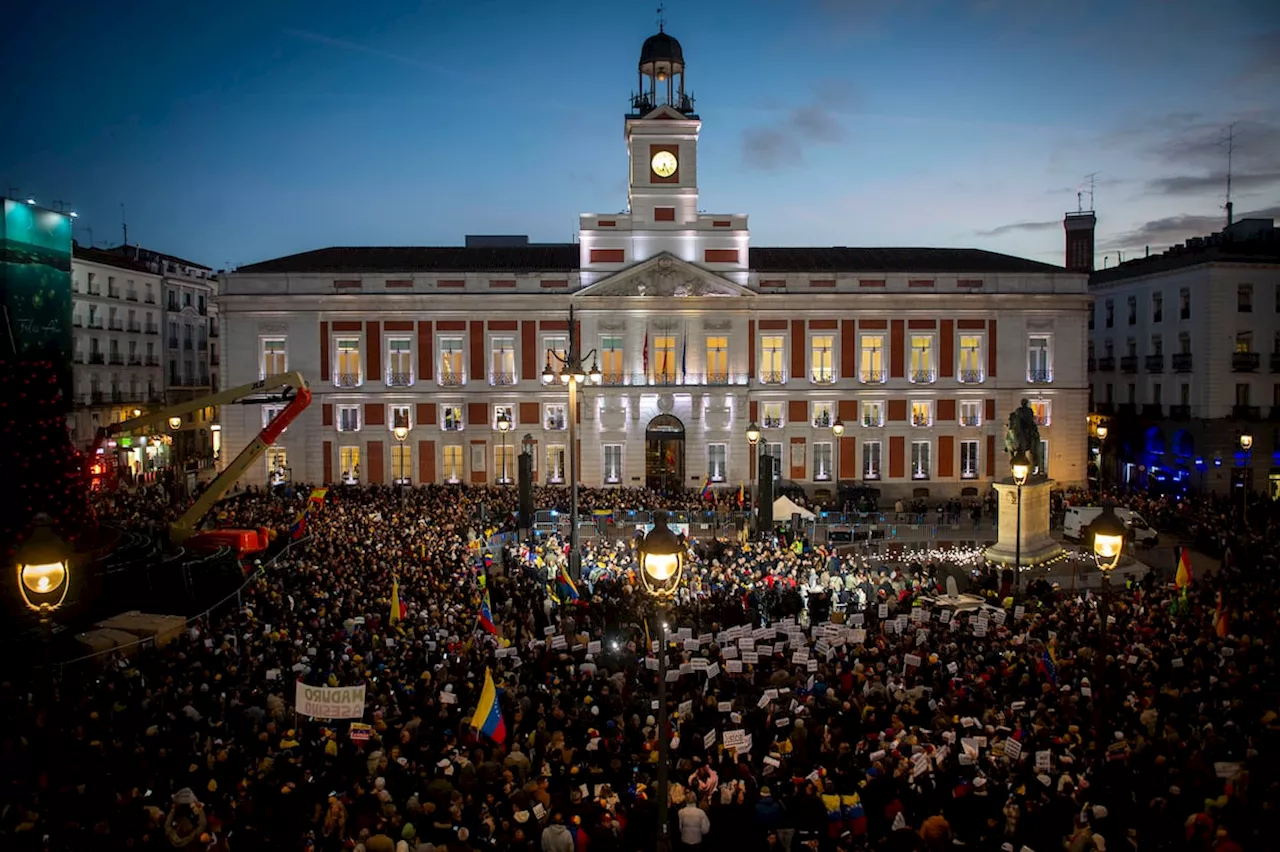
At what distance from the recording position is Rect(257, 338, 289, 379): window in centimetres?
4606

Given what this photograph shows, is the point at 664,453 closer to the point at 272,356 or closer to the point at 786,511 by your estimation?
the point at 786,511

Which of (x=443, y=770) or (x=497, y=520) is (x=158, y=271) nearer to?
(x=497, y=520)

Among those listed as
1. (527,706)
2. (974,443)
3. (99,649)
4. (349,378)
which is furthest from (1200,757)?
(349,378)

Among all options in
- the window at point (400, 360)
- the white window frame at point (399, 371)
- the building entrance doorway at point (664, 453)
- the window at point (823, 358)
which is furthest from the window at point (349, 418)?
the window at point (823, 358)

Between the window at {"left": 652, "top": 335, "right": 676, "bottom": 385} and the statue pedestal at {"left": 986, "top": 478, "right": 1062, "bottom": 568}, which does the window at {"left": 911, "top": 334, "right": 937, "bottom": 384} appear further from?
the statue pedestal at {"left": 986, "top": 478, "right": 1062, "bottom": 568}

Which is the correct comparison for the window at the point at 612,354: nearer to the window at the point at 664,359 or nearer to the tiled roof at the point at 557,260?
the window at the point at 664,359

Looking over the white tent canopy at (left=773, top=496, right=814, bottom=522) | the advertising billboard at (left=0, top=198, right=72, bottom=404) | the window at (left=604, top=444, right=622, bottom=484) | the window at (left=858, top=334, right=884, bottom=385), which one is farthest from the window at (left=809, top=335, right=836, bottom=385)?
the advertising billboard at (left=0, top=198, right=72, bottom=404)

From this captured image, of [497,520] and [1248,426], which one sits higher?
[1248,426]

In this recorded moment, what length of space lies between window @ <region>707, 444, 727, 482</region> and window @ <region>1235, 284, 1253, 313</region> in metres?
25.2

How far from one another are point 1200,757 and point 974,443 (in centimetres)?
3684

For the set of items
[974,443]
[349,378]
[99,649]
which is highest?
[349,378]

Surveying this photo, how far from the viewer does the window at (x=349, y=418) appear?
45938 millimetres

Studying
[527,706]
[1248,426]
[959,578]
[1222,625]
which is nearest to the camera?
[527,706]

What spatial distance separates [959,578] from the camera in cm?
2570
